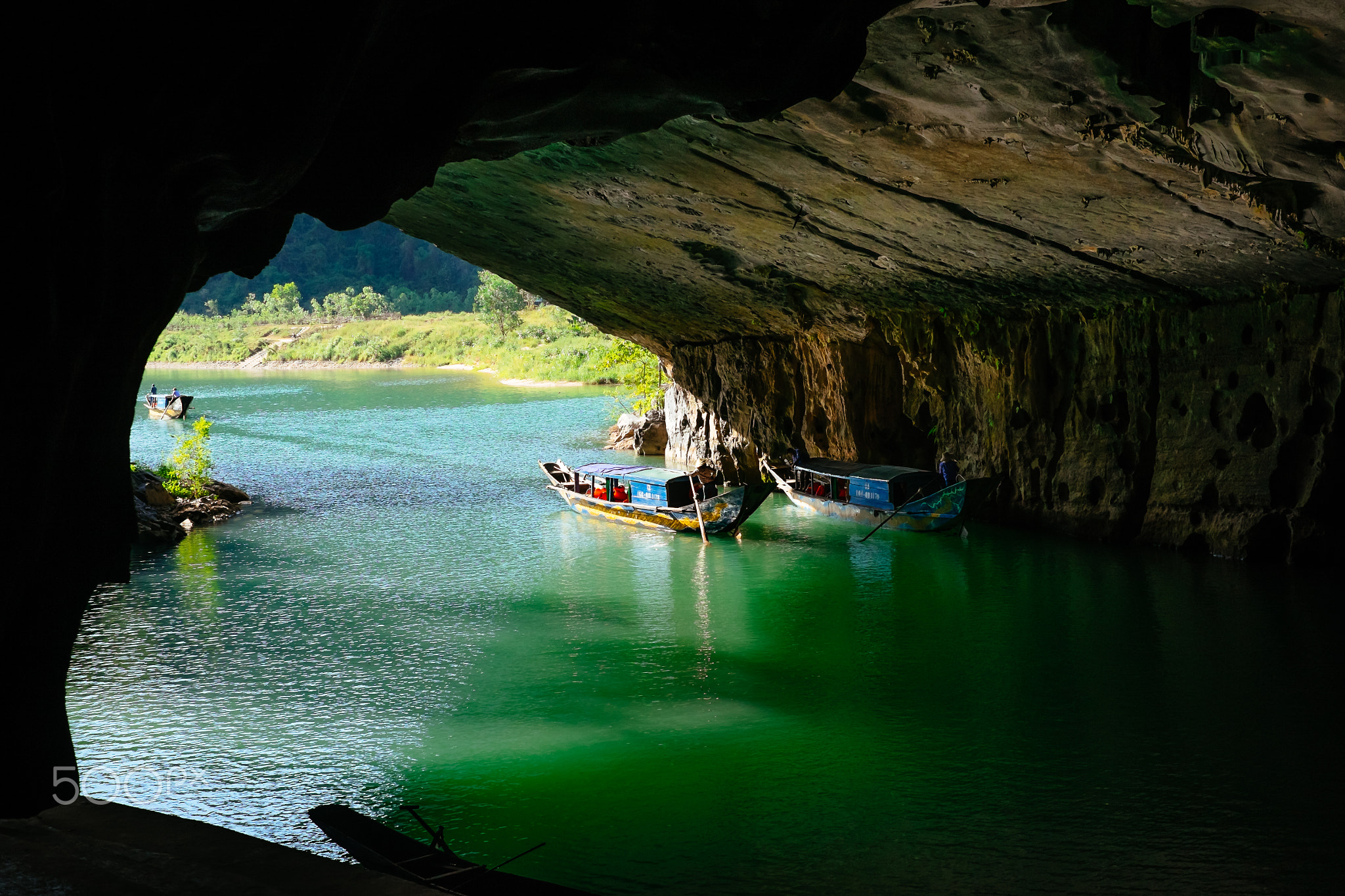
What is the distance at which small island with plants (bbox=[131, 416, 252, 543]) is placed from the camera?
1928 centimetres

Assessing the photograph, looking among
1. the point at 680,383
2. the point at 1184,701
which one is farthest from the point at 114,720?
the point at 680,383

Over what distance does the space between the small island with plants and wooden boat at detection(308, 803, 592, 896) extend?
13654 mm

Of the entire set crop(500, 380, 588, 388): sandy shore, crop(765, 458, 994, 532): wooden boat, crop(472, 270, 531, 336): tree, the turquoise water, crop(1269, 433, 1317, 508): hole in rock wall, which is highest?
crop(472, 270, 531, 336): tree

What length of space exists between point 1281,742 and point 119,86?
9.91 m

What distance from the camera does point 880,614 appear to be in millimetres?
14219

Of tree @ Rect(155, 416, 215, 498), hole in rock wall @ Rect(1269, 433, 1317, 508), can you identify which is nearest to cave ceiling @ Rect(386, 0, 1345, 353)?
hole in rock wall @ Rect(1269, 433, 1317, 508)

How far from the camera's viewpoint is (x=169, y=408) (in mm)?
42344

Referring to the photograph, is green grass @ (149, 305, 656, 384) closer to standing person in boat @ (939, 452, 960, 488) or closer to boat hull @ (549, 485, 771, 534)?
boat hull @ (549, 485, 771, 534)

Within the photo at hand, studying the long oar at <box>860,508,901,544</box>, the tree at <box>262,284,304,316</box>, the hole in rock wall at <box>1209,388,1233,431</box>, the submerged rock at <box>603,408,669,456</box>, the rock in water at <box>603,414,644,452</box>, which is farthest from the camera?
the tree at <box>262,284,304,316</box>

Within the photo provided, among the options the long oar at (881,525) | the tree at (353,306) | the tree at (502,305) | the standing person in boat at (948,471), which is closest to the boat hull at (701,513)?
the long oar at (881,525)

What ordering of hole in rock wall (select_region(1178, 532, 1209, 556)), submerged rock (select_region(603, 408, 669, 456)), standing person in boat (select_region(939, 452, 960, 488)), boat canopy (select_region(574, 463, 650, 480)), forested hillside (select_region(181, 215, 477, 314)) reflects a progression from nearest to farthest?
hole in rock wall (select_region(1178, 532, 1209, 556)) < standing person in boat (select_region(939, 452, 960, 488)) < boat canopy (select_region(574, 463, 650, 480)) < submerged rock (select_region(603, 408, 669, 456)) < forested hillside (select_region(181, 215, 477, 314))

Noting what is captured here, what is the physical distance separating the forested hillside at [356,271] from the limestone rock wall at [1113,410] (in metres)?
90.3

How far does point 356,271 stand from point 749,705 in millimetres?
113830

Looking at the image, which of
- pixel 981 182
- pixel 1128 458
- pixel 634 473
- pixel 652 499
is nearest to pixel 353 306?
pixel 634 473
